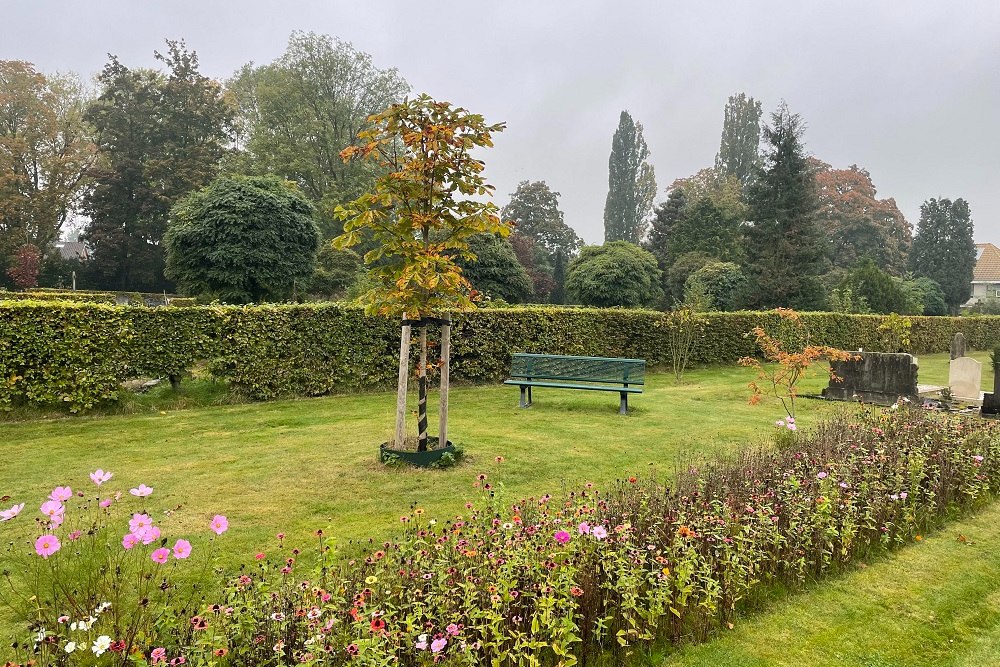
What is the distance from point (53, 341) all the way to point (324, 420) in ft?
12.6

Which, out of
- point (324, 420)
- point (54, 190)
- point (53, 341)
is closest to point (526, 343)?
point (324, 420)

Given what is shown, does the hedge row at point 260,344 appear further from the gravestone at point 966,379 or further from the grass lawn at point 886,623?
the grass lawn at point 886,623

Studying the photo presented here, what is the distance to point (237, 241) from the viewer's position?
1734cm

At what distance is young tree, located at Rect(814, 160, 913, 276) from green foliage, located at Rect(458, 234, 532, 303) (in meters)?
34.5

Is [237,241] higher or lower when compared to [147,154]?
lower

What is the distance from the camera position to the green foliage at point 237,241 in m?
17.3

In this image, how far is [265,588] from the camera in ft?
7.94

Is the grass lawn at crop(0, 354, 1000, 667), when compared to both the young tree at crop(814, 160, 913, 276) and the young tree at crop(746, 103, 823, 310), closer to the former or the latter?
the young tree at crop(746, 103, 823, 310)

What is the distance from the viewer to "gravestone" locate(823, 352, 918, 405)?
401 inches

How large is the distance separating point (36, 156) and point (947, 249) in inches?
2616

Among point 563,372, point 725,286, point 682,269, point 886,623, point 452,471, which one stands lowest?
point 886,623

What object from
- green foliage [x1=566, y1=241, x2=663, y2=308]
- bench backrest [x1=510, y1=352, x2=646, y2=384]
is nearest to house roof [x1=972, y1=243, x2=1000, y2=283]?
green foliage [x1=566, y1=241, x2=663, y2=308]

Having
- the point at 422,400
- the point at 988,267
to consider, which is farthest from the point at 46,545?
the point at 988,267

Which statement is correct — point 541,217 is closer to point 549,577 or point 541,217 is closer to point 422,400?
point 422,400
